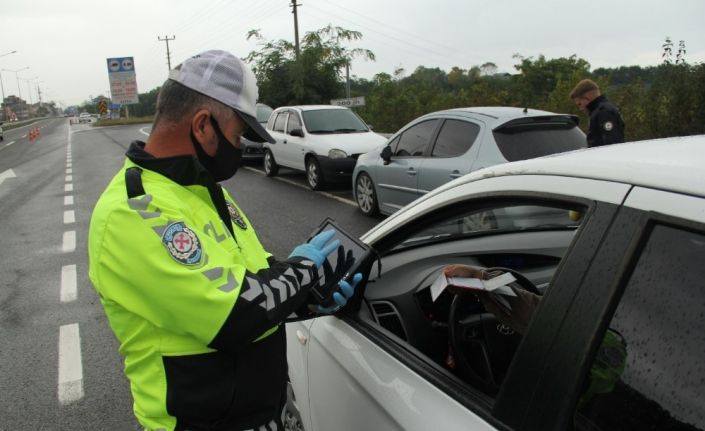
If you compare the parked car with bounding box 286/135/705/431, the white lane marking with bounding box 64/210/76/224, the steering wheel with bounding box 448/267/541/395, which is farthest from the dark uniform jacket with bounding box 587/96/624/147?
the white lane marking with bounding box 64/210/76/224

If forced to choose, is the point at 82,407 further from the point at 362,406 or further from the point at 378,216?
the point at 378,216

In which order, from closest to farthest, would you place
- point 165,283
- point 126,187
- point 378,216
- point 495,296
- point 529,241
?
1. point 165,283
2. point 126,187
3. point 495,296
4. point 529,241
5. point 378,216

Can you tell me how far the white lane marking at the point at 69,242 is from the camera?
7.09m

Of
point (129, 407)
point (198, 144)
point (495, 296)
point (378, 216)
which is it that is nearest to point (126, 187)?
point (198, 144)

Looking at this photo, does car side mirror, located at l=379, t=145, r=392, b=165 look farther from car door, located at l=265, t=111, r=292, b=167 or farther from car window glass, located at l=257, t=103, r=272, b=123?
car window glass, located at l=257, t=103, r=272, b=123

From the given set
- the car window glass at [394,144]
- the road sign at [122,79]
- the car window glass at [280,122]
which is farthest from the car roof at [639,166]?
the road sign at [122,79]

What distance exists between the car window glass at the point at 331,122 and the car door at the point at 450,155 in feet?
16.5

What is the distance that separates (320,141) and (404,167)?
3931 millimetres

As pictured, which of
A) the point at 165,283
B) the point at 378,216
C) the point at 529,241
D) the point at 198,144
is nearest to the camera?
the point at 165,283

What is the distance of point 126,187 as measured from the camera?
1.41m

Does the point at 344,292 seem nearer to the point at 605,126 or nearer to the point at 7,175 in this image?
the point at 605,126

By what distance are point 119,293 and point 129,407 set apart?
91.8 inches

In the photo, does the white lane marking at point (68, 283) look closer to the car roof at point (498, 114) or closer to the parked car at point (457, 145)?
the parked car at point (457, 145)

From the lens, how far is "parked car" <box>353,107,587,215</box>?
543 centimetres
